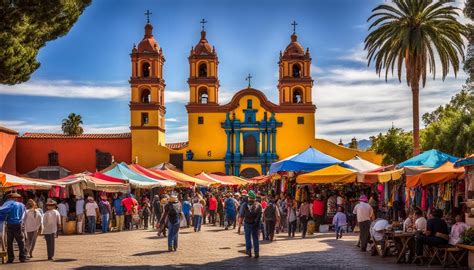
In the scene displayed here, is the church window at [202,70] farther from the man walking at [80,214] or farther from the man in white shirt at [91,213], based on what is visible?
the man in white shirt at [91,213]

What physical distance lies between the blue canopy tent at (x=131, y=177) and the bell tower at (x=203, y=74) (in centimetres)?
2927

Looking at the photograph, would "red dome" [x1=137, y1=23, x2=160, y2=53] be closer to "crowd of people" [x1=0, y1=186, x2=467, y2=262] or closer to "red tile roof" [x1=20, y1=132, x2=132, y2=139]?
"red tile roof" [x1=20, y1=132, x2=132, y2=139]

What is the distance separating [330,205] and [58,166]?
1396 inches

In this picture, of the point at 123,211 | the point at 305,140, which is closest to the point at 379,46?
the point at 123,211

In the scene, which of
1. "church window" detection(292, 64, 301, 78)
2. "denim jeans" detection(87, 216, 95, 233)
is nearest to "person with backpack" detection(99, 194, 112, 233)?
A: "denim jeans" detection(87, 216, 95, 233)

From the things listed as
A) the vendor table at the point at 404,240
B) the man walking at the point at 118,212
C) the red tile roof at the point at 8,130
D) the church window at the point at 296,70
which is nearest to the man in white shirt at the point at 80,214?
the man walking at the point at 118,212

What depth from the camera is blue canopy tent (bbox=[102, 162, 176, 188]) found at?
30344mm

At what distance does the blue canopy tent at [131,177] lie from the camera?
30344 mm

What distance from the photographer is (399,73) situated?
1188 inches

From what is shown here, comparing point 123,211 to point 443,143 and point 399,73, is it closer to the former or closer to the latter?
point 399,73

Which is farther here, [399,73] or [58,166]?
[58,166]

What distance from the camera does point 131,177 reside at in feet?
102

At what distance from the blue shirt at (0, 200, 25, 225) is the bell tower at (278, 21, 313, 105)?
4603 cm

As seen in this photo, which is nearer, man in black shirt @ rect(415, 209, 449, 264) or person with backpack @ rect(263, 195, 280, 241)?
man in black shirt @ rect(415, 209, 449, 264)
